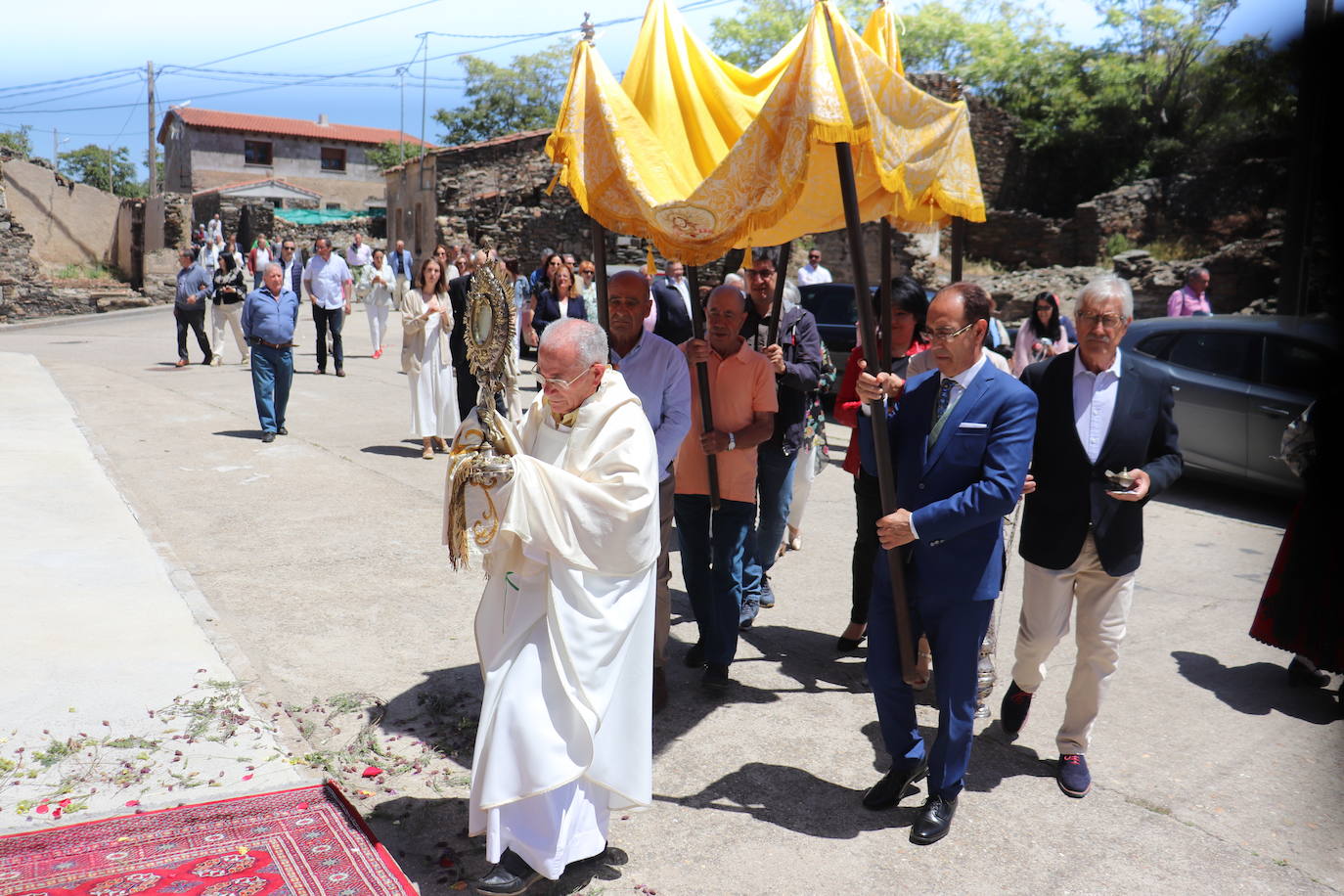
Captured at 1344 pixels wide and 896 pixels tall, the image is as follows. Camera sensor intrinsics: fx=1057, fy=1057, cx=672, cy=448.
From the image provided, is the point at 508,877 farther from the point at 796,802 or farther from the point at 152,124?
the point at 152,124

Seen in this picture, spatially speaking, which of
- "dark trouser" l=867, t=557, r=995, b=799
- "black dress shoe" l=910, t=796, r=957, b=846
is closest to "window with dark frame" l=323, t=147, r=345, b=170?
"dark trouser" l=867, t=557, r=995, b=799

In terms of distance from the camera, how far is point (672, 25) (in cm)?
546

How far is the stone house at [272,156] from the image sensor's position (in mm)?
56656

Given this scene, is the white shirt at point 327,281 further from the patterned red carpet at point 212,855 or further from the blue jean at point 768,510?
the patterned red carpet at point 212,855

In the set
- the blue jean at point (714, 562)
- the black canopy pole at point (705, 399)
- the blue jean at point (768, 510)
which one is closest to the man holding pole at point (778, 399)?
the blue jean at point (768, 510)

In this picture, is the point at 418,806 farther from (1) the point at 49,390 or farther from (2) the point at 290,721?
(1) the point at 49,390

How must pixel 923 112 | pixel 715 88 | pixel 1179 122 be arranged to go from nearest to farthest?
pixel 923 112, pixel 715 88, pixel 1179 122

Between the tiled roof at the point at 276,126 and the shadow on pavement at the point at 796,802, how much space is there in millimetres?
57068

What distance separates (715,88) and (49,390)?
11.5 m

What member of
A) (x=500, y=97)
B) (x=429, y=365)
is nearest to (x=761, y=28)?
(x=500, y=97)

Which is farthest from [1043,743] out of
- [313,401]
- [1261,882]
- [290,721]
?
[313,401]

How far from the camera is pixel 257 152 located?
57969mm

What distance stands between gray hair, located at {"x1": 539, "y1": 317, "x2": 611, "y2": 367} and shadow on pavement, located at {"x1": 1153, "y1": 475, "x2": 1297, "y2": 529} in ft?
24.0

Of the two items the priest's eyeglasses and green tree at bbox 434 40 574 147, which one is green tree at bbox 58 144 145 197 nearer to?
green tree at bbox 434 40 574 147
